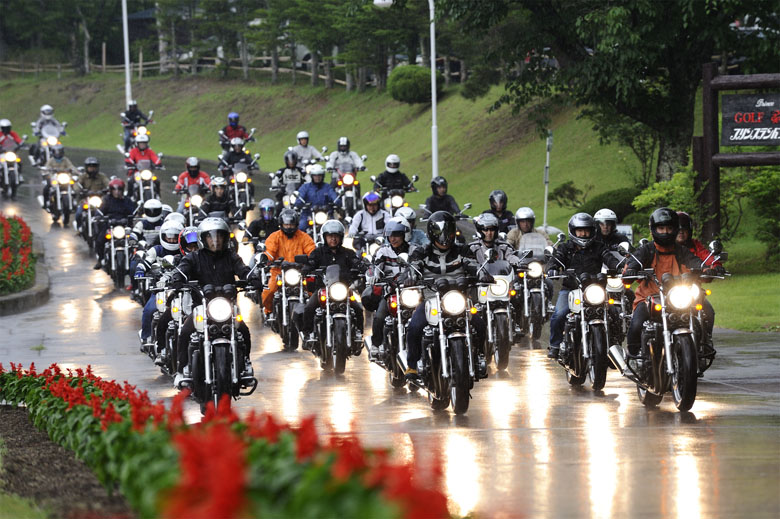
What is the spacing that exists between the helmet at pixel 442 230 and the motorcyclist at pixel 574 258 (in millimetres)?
1829

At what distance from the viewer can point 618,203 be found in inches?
1249

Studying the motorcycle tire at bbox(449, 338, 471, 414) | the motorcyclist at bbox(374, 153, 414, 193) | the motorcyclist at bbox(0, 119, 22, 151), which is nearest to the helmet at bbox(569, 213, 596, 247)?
the motorcycle tire at bbox(449, 338, 471, 414)

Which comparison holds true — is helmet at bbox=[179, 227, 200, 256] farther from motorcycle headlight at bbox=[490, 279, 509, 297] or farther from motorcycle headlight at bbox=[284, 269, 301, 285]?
motorcycle headlight at bbox=[490, 279, 509, 297]

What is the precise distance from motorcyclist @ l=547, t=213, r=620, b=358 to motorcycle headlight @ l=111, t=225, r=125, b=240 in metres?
13.0

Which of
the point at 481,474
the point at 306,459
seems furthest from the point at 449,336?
the point at 306,459

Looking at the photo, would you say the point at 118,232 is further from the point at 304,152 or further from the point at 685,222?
the point at 685,222

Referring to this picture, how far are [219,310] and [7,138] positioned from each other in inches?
1197

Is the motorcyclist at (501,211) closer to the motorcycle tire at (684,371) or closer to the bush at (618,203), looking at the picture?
the motorcycle tire at (684,371)

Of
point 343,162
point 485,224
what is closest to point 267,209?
point 485,224

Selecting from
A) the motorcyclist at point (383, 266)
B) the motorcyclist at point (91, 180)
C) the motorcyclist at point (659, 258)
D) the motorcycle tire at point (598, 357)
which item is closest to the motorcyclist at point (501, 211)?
the motorcyclist at point (383, 266)

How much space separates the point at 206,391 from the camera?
43.7ft

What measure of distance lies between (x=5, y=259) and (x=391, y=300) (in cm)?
1271

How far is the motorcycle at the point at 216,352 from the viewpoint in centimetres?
1328

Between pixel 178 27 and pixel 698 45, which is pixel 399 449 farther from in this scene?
pixel 178 27
